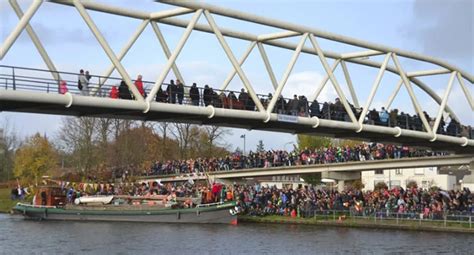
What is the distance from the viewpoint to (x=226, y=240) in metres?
39.9

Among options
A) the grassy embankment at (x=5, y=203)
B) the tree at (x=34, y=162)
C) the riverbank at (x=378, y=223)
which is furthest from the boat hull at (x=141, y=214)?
the tree at (x=34, y=162)

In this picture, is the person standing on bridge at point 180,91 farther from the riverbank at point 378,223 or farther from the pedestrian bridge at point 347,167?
the pedestrian bridge at point 347,167

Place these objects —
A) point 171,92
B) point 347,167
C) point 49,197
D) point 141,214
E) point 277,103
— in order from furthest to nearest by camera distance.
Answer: point 49,197
point 347,167
point 141,214
point 277,103
point 171,92

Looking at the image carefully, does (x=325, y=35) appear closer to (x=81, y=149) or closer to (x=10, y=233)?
(x=10, y=233)

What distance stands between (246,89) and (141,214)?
2756 centimetres

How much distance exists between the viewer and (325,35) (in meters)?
35.7

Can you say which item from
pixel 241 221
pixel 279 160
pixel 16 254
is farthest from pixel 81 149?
pixel 16 254

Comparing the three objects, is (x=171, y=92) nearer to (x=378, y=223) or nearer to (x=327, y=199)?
(x=378, y=223)

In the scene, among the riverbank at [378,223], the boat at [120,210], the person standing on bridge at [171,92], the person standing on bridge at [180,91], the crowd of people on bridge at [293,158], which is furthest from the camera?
the crowd of people on bridge at [293,158]

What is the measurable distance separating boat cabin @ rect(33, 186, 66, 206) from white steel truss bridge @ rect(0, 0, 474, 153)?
32560mm

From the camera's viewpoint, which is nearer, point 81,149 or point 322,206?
point 322,206

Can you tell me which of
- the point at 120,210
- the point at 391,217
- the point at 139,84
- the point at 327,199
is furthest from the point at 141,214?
the point at 139,84

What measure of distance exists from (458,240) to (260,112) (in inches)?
551

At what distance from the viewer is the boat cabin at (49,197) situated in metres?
63.8
